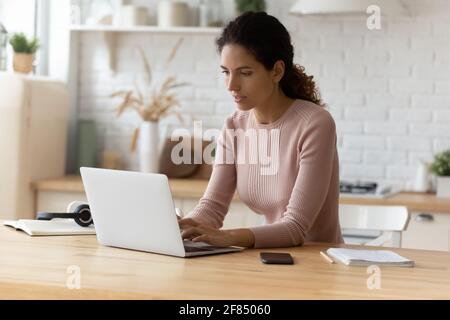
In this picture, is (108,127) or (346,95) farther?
(108,127)

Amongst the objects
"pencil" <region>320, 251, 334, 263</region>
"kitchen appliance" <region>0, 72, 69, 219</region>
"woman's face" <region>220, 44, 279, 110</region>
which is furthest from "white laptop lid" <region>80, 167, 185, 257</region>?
"kitchen appliance" <region>0, 72, 69, 219</region>

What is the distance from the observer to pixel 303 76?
9.30ft

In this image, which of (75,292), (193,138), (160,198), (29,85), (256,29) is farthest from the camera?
(193,138)

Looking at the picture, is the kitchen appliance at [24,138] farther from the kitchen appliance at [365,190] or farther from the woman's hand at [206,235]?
the woman's hand at [206,235]

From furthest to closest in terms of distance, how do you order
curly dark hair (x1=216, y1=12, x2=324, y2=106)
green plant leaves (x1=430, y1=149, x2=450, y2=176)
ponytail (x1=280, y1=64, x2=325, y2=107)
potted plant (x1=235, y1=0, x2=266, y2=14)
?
potted plant (x1=235, y1=0, x2=266, y2=14) < green plant leaves (x1=430, y1=149, x2=450, y2=176) < ponytail (x1=280, y1=64, x2=325, y2=107) < curly dark hair (x1=216, y1=12, x2=324, y2=106)

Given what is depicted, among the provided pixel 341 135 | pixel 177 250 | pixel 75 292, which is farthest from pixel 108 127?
pixel 75 292

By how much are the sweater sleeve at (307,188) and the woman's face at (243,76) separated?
0.19 meters

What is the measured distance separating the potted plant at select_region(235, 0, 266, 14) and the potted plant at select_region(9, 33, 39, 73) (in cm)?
112

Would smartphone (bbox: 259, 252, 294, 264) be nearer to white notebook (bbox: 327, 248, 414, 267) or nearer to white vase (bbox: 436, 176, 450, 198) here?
white notebook (bbox: 327, 248, 414, 267)

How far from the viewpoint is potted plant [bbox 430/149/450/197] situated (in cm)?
426

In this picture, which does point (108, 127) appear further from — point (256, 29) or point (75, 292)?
point (75, 292)

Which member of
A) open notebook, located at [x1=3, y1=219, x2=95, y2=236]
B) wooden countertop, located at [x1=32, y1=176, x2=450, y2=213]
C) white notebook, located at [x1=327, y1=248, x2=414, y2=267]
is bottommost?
wooden countertop, located at [x1=32, y1=176, x2=450, y2=213]

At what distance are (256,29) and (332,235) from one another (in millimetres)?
690

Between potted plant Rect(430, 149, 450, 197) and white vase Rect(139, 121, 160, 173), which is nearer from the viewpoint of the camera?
potted plant Rect(430, 149, 450, 197)
